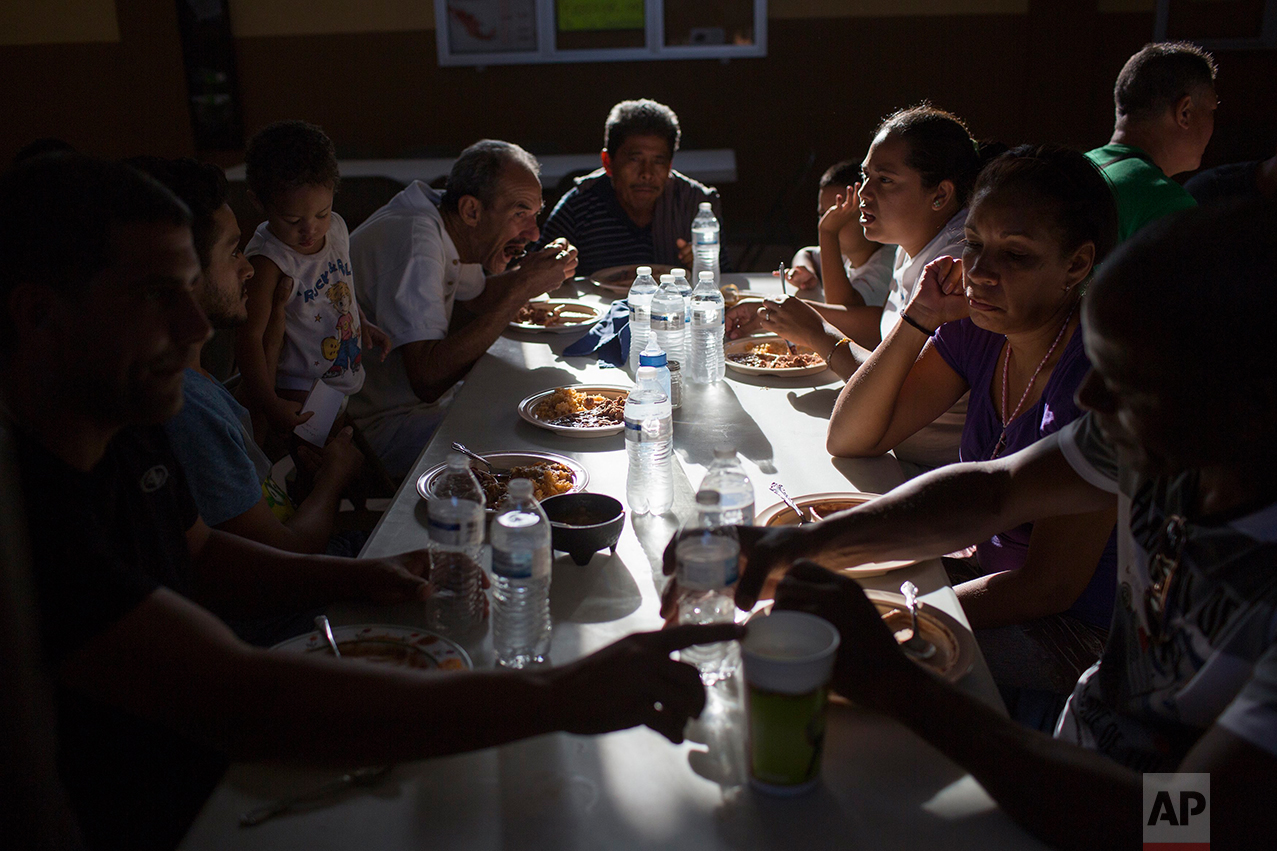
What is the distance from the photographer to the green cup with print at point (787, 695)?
37.1 inches

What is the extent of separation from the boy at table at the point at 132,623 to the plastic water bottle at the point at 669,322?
1.41 meters

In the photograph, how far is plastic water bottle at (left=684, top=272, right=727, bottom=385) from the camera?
2.48 metres

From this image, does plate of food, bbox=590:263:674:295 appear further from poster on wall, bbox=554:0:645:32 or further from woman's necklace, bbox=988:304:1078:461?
poster on wall, bbox=554:0:645:32

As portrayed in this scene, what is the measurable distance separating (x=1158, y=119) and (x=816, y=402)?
2.24m

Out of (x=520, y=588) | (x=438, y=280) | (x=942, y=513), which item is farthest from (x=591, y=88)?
(x=520, y=588)

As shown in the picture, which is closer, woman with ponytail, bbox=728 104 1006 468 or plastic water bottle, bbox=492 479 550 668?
plastic water bottle, bbox=492 479 550 668

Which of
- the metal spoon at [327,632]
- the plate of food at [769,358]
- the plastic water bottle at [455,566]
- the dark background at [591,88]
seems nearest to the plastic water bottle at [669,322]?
the plate of food at [769,358]

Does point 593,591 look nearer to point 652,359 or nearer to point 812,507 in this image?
point 812,507

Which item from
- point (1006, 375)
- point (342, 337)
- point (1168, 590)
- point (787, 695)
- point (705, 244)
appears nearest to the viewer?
point (787, 695)

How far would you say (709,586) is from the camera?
1.21 metres

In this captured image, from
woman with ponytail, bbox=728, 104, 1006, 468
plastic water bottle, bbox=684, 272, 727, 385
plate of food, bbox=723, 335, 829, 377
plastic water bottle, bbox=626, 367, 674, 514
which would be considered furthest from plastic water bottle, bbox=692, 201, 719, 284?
plastic water bottle, bbox=626, 367, 674, 514

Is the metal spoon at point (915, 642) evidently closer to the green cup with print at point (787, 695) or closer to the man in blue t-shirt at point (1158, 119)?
the green cup with print at point (787, 695)

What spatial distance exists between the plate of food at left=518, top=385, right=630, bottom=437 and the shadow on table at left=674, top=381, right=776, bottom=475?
0.16m

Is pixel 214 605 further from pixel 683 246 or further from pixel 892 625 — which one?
pixel 683 246
